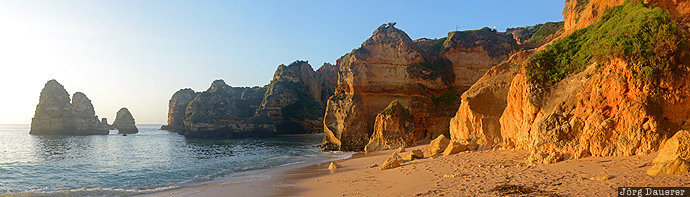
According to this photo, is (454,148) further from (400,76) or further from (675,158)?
(400,76)

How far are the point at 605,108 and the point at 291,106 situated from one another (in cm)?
7681

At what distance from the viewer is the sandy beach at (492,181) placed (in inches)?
257

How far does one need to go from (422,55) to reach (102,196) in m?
33.8

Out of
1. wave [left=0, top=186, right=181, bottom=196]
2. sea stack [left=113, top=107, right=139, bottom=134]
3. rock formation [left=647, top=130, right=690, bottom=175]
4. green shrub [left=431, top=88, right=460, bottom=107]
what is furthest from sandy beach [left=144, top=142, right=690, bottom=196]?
sea stack [left=113, top=107, right=139, bottom=134]

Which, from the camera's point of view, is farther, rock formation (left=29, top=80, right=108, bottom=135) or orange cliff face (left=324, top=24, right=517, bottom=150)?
rock formation (left=29, top=80, right=108, bottom=135)

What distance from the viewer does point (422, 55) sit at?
3850cm

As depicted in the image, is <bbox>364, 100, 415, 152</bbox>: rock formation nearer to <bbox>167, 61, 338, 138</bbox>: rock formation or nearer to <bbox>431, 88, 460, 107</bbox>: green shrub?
<bbox>431, 88, 460, 107</bbox>: green shrub

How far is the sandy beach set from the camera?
6516mm

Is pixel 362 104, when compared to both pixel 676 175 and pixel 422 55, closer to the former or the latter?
pixel 422 55

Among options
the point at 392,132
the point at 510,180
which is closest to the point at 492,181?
the point at 510,180

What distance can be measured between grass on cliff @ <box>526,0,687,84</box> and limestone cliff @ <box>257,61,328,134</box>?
6965cm

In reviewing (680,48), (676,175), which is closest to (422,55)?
(680,48)

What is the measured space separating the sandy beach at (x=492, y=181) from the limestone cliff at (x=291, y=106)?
2702 inches

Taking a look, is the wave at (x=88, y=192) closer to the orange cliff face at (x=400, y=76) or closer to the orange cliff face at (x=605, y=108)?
the orange cliff face at (x=605, y=108)
